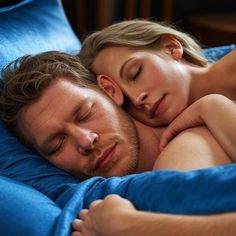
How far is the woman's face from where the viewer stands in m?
1.17

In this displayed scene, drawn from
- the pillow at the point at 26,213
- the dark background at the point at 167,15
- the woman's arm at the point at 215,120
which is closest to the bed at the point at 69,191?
the pillow at the point at 26,213

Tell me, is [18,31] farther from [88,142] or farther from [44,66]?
[88,142]

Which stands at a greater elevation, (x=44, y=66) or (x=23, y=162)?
(x=44, y=66)

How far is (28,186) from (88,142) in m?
0.17

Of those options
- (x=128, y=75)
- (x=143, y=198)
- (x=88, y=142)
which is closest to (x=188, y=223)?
(x=143, y=198)

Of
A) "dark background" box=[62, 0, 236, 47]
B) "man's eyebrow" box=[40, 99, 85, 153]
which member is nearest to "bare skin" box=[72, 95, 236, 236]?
"man's eyebrow" box=[40, 99, 85, 153]

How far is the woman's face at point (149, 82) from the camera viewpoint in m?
1.17

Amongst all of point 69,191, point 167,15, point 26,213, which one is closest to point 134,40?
point 69,191

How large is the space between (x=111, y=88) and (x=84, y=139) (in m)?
0.24

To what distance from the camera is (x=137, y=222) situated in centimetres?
71

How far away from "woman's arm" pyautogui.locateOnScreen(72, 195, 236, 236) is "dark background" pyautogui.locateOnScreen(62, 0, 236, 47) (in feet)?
5.46

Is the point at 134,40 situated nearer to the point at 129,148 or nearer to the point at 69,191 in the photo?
the point at 129,148

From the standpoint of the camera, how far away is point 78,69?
1.24 metres

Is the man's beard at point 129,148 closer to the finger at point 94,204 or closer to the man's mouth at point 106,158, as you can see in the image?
the man's mouth at point 106,158
